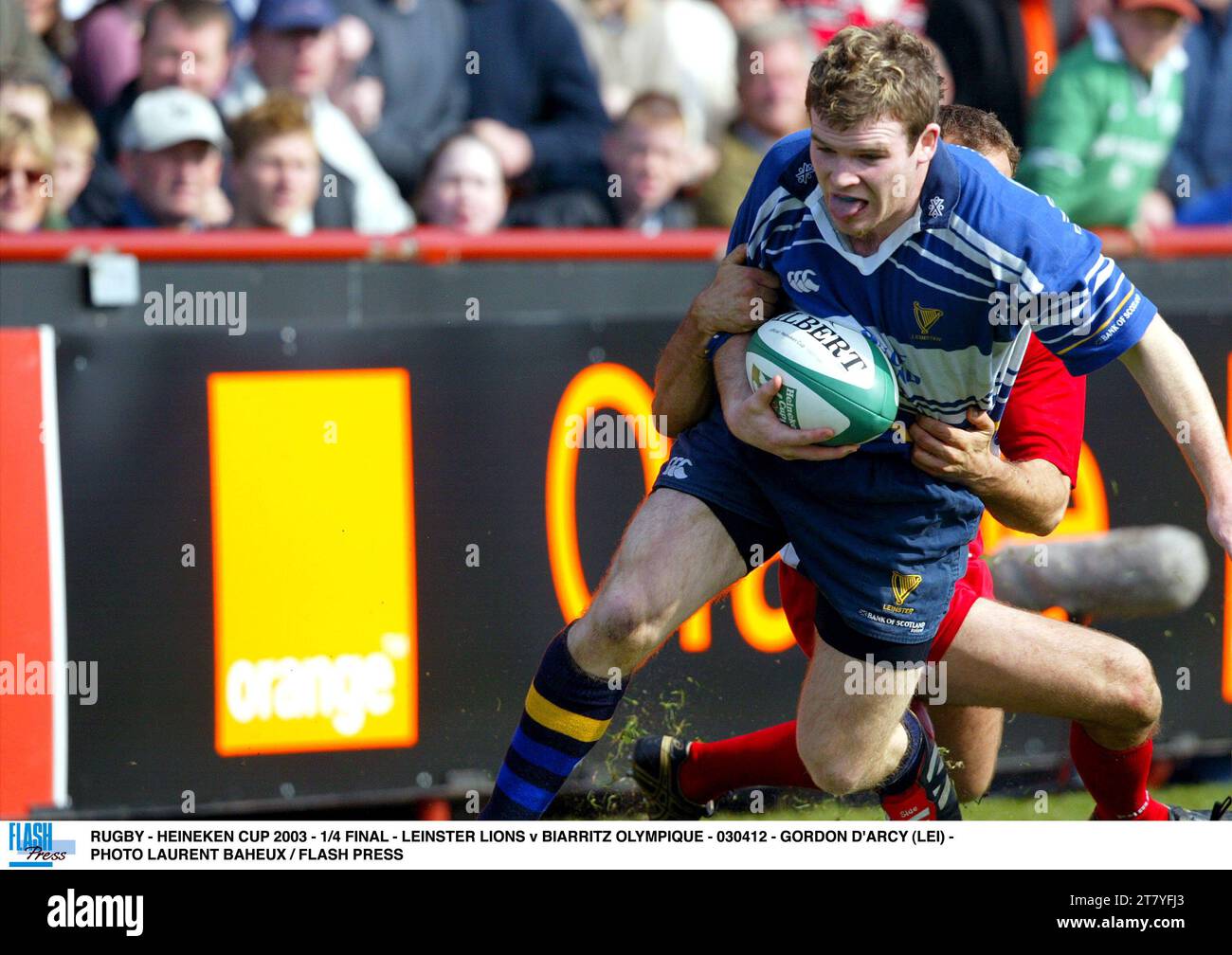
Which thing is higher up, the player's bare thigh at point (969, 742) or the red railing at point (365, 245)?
the red railing at point (365, 245)

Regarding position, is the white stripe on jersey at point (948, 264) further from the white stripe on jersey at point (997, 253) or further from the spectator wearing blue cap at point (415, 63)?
the spectator wearing blue cap at point (415, 63)

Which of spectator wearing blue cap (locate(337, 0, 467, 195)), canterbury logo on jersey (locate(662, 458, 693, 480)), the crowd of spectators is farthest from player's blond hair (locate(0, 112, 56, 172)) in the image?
canterbury logo on jersey (locate(662, 458, 693, 480))

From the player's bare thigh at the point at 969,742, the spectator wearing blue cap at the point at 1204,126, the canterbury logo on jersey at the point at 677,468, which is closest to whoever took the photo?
the canterbury logo on jersey at the point at 677,468

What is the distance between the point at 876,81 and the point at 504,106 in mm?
→ 3343

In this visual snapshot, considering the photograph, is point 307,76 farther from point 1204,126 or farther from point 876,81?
point 1204,126

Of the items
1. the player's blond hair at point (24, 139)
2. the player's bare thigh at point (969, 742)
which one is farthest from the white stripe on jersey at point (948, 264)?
the player's blond hair at point (24, 139)

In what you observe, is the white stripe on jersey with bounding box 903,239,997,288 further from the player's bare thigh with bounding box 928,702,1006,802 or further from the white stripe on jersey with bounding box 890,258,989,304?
the player's bare thigh with bounding box 928,702,1006,802

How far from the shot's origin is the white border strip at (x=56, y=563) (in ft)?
18.7

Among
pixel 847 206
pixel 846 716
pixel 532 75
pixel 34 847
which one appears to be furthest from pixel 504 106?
pixel 34 847

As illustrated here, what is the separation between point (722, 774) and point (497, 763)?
2.94ft

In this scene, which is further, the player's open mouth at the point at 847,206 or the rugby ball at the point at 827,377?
the rugby ball at the point at 827,377

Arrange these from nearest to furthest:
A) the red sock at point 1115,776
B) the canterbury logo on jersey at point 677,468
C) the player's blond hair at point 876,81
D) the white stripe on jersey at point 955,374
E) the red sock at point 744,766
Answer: the player's blond hair at point 876,81, the white stripe on jersey at point 955,374, the canterbury logo on jersey at point 677,468, the red sock at point 1115,776, the red sock at point 744,766

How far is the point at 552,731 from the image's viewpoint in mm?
4762
